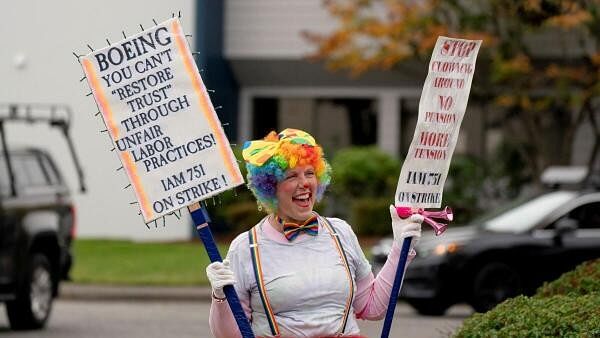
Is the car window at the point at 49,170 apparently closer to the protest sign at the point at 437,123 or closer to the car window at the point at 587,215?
the car window at the point at 587,215

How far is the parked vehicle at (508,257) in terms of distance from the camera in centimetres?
1739

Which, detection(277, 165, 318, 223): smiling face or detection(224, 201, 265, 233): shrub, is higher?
detection(277, 165, 318, 223): smiling face

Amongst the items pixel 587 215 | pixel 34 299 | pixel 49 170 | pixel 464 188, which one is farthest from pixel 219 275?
pixel 464 188

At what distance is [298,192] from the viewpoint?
19.7 feet

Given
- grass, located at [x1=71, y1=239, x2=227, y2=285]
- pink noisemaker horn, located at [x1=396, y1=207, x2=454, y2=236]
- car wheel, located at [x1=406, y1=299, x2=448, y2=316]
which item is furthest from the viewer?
grass, located at [x1=71, y1=239, x2=227, y2=285]

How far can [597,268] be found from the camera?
29.4 feet

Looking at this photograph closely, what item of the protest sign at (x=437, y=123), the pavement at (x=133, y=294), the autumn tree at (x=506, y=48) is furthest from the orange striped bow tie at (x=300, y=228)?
the autumn tree at (x=506, y=48)

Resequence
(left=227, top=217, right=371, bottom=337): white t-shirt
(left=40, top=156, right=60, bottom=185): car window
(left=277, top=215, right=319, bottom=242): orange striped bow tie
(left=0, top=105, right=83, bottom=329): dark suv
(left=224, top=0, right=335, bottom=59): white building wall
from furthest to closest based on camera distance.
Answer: (left=224, top=0, right=335, bottom=59): white building wall → (left=40, top=156, right=60, bottom=185): car window → (left=0, top=105, right=83, bottom=329): dark suv → (left=277, top=215, right=319, bottom=242): orange striped bow tie → (left=227, top=217, right=371, bottom=337): white t-shirt

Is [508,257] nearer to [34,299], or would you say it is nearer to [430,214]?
[34,299]

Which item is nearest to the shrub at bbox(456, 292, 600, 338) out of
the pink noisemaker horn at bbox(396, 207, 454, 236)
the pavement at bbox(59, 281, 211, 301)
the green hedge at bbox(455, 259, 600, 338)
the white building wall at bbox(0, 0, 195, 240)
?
the green hedge at bbox(455, 259, 600, 338)

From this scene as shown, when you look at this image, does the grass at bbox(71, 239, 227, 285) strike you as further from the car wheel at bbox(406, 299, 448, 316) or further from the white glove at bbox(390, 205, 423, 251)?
the white glove at bbox(390, 205, 423, 251)

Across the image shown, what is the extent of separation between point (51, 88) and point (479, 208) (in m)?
8.32

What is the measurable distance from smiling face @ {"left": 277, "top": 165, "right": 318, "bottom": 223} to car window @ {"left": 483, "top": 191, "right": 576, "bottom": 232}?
11855 mm

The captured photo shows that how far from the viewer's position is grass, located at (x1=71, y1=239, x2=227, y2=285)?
71.4 feet
